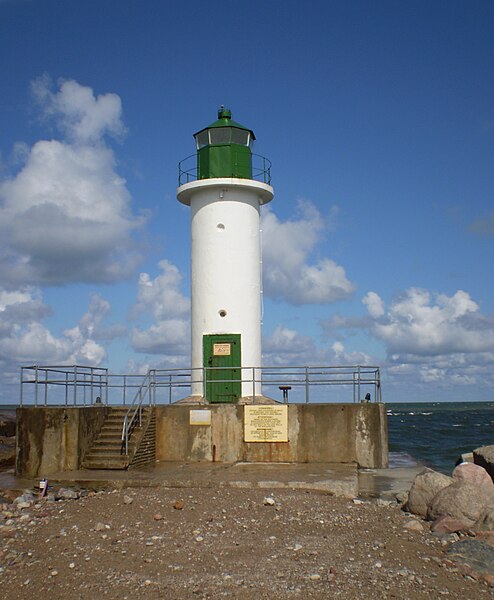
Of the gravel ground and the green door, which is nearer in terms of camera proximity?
the gravel ground

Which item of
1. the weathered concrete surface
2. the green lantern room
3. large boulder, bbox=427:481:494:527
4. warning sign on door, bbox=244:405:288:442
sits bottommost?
large boulder, bbox=427:481:494:527

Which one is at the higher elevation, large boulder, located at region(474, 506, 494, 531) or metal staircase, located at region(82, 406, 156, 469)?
metal staircase, located at region(82, 406, 156, 469)

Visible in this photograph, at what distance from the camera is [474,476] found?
11742 millimetres

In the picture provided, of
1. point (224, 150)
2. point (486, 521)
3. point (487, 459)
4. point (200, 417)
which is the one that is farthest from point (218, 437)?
point (224, 150)

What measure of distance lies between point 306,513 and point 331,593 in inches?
135

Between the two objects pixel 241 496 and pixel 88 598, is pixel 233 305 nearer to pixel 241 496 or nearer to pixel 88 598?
pixel 241 496

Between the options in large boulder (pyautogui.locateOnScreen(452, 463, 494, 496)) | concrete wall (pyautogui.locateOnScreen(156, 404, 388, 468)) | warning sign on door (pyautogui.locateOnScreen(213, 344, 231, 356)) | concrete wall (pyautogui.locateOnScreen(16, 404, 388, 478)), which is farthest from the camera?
warning sign on door (pyautogui.locateOnScreen(213, 344, 231, 356))

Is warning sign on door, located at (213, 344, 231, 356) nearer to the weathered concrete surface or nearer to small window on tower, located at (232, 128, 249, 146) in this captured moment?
the weathered concrete surface

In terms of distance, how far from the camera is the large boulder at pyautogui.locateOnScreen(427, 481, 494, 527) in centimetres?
1041

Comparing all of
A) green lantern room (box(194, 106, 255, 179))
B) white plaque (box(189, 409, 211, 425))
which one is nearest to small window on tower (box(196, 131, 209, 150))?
green lantern room (box(194, 106, 255, 179))

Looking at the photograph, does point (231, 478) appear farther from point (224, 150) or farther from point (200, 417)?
point (224, 150)

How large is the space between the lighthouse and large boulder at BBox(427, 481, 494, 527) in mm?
7654

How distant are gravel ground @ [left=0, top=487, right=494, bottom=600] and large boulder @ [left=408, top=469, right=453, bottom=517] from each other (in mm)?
327

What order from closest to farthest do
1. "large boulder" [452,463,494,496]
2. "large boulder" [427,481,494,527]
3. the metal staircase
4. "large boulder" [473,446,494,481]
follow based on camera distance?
"large boulder" [427,481,494,527]
"large boulder" [452,463,494,496]
"large boulder" [473,446,494,481]
the metal staircase
